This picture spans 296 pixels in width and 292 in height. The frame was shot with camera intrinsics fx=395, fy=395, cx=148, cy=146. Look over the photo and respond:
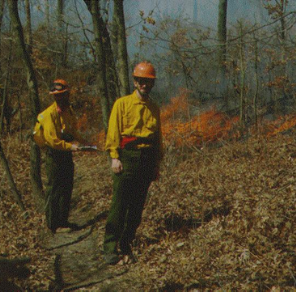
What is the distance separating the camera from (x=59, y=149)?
5957 mm

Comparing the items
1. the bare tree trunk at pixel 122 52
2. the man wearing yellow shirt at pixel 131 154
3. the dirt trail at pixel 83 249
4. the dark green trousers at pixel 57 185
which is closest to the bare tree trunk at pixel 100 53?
the bare tree trunk at pixel 122 52

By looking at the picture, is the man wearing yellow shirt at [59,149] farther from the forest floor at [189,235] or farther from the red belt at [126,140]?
the red belt at [126,140]

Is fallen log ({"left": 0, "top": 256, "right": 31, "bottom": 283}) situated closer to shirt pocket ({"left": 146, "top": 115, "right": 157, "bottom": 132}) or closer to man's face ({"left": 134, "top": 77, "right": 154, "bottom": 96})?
shirt pocket ({"left": 146, "top": 115, "right": 157, "bottom": 132})

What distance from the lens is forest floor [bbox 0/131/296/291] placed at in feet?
14.4

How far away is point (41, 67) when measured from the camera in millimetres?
17234

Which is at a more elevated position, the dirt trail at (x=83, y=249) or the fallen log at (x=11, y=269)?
the fallen log at (x=11, y=269)

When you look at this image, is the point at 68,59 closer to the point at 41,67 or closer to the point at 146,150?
the point at 41,67

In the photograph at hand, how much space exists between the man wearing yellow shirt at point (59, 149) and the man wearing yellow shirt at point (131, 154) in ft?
4.24

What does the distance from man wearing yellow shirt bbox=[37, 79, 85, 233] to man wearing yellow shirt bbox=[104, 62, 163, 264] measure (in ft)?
4.24

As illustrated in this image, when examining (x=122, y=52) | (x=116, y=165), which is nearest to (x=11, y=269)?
(x=116, y=165)

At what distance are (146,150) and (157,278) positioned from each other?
151cm

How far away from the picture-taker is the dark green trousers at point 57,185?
6.21 meters

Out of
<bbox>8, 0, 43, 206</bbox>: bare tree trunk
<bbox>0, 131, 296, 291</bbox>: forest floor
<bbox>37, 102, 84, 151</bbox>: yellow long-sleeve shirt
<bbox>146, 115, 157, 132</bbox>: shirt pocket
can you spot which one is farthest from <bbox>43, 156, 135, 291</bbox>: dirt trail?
<bbox>146, 115, 157, 132</bbox>: shirt pocket

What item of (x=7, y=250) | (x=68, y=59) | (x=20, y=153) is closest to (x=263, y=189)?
(x=7, y=250)
